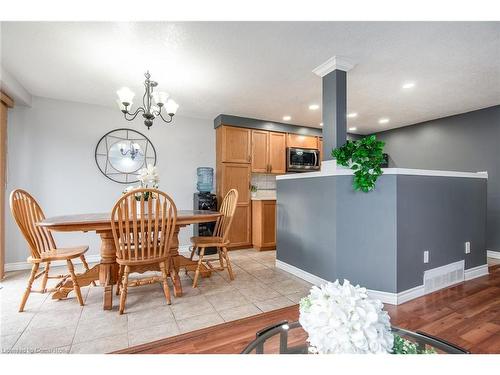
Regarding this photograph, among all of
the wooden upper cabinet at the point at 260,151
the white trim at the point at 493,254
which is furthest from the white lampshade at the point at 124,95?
the white trim at the point at 493,254

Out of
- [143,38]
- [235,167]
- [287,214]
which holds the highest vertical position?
[143,38]

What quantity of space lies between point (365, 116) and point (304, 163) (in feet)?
4.55

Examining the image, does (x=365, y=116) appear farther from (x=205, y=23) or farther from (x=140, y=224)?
(x=140, y=224)

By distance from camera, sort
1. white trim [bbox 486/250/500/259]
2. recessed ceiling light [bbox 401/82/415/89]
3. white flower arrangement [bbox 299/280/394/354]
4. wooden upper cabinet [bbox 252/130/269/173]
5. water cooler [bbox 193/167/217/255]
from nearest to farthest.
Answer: white flower arrangement [bbox 299/280/394/354] < recessed ceiling light [bbox 401/82/415/89] < white trim [bbox 486/250/500/259] < water cooler [bbox 193/167/217/255] < wooden upper cabinet [bbox 252/130/269/173]

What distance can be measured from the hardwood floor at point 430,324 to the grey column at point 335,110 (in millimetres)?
1577

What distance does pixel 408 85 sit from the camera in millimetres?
2955

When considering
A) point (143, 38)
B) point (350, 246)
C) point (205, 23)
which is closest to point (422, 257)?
point (350, 246)

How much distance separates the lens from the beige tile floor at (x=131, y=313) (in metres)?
1.63

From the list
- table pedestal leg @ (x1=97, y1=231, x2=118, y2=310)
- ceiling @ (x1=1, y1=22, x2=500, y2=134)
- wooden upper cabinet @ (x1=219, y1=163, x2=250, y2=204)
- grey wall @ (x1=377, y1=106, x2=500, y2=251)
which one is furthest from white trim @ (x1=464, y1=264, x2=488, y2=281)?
table pedestal leg @ (x1=97, y1=231, x2=118, y2=310)

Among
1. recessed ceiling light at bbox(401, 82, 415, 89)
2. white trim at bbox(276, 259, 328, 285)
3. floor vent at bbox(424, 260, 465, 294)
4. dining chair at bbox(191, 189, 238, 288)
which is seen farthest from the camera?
recessed ceiling light at bbox(401, 82, 415, 89)

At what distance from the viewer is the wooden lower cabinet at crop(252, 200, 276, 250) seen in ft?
13.4

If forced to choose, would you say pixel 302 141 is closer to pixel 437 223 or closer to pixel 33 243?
pixel 437 223

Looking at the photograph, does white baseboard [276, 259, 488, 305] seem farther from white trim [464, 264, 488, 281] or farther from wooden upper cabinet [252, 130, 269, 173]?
wooden upper cabinet [252, 130, 269, 173]

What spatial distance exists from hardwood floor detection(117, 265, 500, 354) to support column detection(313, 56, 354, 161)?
158cm
